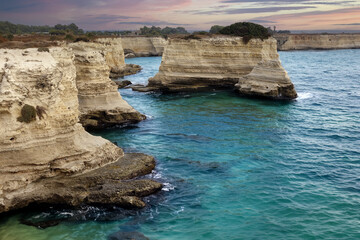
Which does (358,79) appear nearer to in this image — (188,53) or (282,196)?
(188,53)

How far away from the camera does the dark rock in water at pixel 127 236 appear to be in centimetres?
1397

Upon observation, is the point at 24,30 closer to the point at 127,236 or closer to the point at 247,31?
the point at 247,31

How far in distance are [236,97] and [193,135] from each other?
1660cm

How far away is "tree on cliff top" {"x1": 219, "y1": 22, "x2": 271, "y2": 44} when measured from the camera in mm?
49875

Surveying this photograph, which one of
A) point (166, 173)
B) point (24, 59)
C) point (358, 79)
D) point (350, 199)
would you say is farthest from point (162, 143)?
point (358, 79)

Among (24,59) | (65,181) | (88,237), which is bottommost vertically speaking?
(88,237)

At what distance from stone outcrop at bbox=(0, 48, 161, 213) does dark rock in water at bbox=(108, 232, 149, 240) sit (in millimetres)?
2087

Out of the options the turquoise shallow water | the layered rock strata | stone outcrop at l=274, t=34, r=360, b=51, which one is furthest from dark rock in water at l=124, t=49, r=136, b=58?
the turquoise shallow water

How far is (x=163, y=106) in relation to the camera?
40.0m

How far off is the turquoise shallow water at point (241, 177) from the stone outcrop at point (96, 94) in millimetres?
1892

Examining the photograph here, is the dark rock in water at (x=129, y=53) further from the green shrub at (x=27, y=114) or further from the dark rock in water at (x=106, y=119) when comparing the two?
the green shrub at (x=27, y=114)

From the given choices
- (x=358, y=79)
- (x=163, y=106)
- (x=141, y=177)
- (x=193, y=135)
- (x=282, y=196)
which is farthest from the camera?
(x=358, y=79)

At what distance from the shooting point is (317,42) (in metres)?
154

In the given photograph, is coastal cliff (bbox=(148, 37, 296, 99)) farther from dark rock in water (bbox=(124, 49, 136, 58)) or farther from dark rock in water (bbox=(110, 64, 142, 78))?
dark rock in water (bbox=(124, 49, 136, 58))
